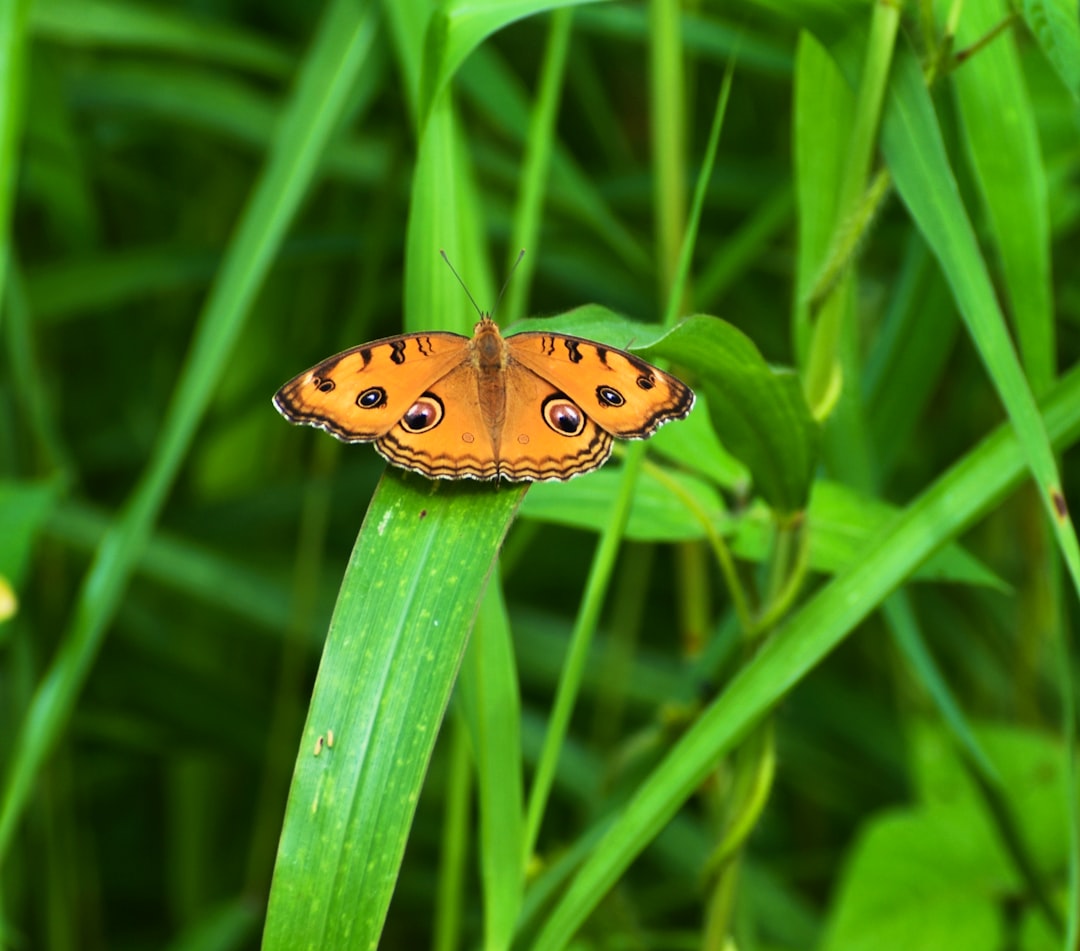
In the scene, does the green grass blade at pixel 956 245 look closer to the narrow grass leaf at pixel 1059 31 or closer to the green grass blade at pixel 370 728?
the narrow grass leaf at pixel 1059 31

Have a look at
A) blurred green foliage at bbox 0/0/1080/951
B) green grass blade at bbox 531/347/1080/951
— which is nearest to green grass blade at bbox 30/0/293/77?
blurred green foliage at bbox 0/0/1080/951

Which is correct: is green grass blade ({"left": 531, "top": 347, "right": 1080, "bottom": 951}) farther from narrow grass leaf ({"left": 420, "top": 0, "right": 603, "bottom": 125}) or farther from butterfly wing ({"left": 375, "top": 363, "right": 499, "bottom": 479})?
narrow grass leaf ({"left": 420, "top": 0, "right": 603, "bottom": 125})

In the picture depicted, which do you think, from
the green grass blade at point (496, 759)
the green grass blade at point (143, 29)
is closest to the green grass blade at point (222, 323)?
the green grass blade at point (496, 759)

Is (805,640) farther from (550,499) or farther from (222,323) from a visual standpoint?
(222,323)

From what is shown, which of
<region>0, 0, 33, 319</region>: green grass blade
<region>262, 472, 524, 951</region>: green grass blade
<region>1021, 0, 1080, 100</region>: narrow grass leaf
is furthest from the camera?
<region>0, 0, 33, 319</region>: green grass blade

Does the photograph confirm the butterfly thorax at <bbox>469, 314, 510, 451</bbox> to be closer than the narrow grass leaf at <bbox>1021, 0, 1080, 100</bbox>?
No

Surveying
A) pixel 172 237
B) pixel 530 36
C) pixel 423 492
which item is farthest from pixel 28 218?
pixel 423 492
